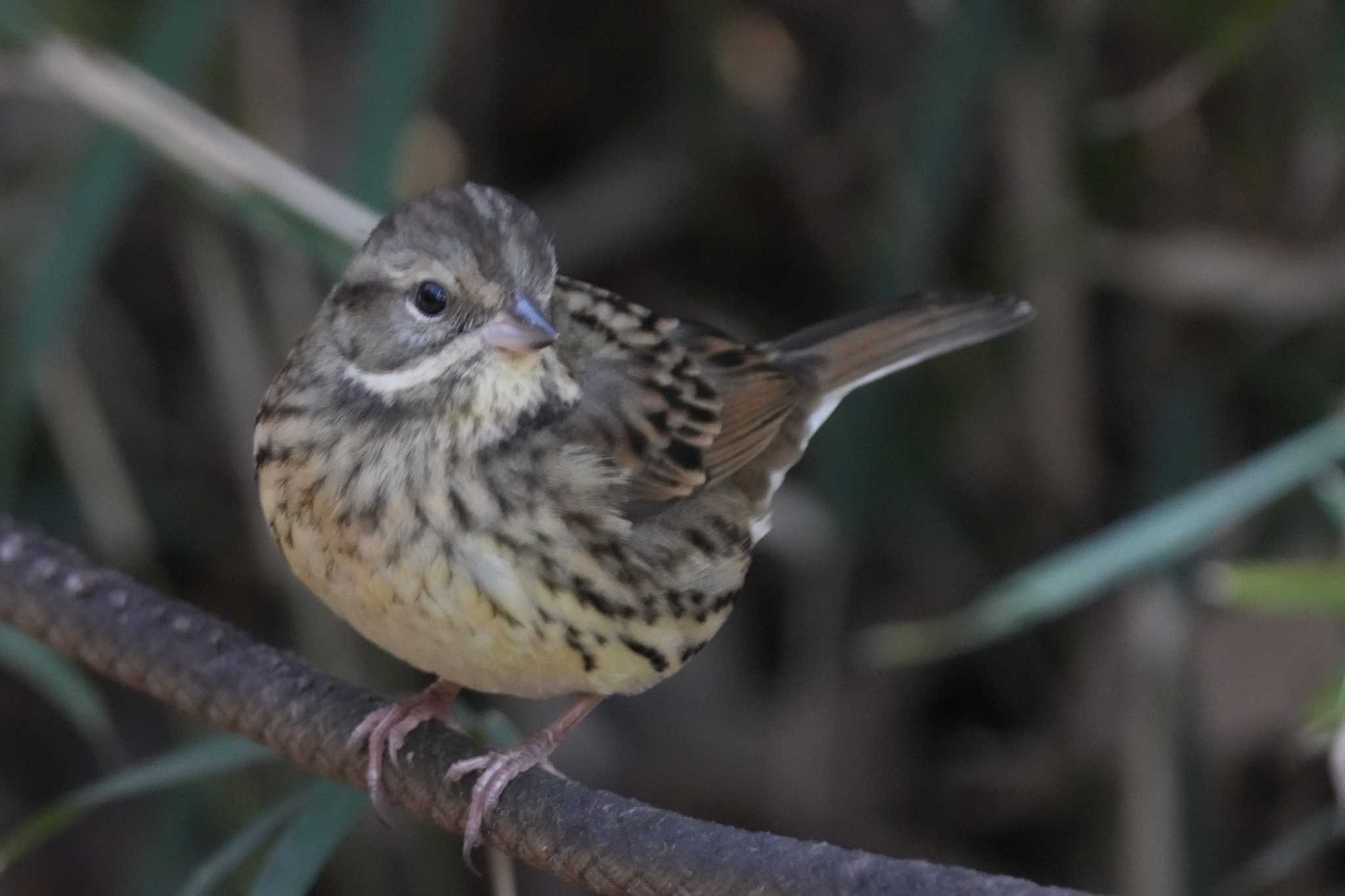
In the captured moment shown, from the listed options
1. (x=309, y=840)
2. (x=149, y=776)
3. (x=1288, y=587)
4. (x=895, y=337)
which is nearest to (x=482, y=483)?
(x=309, y=840)

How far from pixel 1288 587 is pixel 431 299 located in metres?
0.99

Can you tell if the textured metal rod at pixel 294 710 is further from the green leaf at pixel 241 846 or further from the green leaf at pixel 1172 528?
the green leaf at pixel 1172 528

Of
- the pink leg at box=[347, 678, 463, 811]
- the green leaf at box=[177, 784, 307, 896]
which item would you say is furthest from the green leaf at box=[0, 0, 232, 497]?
the green leaf at box=[177, 784, 307, 896]

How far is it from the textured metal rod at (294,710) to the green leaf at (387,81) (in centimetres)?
104

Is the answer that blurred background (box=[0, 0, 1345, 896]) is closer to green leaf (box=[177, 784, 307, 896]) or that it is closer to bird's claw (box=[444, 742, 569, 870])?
green leaf (box=[177, 784, 307, 896])

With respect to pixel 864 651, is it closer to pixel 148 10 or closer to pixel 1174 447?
pixel 1174 447

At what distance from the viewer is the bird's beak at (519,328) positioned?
2229mm

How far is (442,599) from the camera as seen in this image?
224 centimetres

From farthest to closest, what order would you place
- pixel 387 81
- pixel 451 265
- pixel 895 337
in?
pixel 387 81 → pixel 895 337 → pixel 451 265

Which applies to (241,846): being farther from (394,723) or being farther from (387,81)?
(387,81)

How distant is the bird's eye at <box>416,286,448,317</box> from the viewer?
2316 mm

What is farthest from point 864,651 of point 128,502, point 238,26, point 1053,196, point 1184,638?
point 238,26

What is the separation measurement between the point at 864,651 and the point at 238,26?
1.75 m

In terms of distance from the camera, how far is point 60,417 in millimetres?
4016
